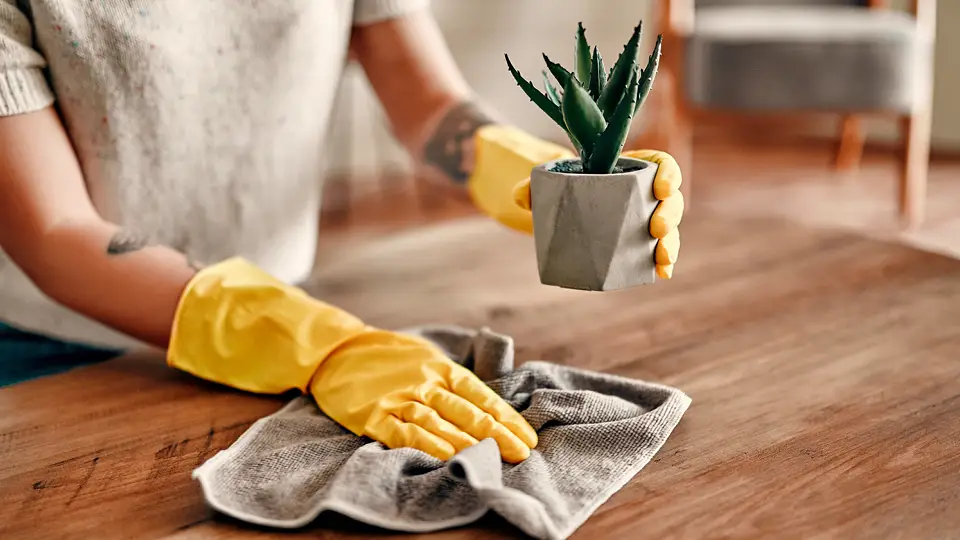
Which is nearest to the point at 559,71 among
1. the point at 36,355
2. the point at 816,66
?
the point at 36,355

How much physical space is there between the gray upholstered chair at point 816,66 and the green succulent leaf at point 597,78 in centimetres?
196

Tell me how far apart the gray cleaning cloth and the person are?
0.10 feet

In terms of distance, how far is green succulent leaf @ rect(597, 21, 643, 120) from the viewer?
74 centimetres

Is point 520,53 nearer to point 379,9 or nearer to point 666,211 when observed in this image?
point 379,9

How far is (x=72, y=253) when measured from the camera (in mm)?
920

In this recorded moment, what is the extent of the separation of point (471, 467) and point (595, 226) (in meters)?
0.24

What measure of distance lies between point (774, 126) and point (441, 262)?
124 inches

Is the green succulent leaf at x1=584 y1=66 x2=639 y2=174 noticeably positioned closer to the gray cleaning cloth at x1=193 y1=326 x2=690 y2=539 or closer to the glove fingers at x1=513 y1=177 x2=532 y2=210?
the glove fingers at x1=513 y1=177 x2=532 y2=210

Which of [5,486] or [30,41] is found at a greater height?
[30,41]

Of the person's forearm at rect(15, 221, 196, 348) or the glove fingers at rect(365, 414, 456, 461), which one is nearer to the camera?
the glove fingers at rect(365, 414, 456, 461)

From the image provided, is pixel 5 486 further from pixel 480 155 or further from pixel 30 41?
pixel 480 155

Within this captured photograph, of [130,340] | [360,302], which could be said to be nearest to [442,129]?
[360,302]

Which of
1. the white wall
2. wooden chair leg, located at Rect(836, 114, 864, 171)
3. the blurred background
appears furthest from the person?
wooden chair leg, located at Rect(836, 114, 864, 171)

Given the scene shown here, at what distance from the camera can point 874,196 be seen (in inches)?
121
